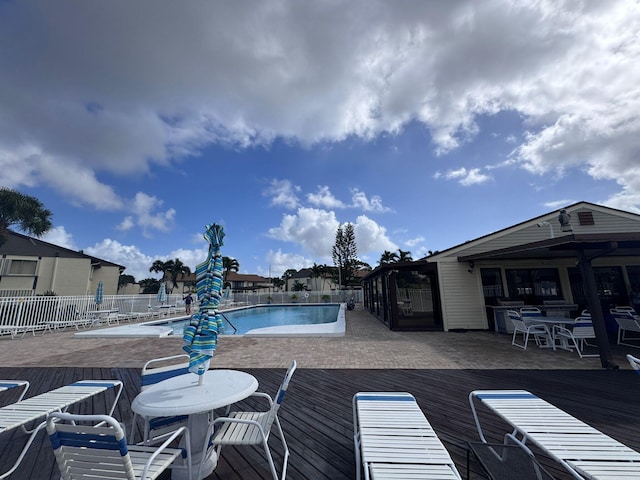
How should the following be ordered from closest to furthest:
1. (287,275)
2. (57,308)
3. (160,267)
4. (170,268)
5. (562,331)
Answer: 1. (562,331)
2. (57,308)
3. (160,267)
4. (170,268)
5. (287,275)

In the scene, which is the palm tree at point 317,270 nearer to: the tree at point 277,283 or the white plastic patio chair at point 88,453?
the tree at point 277,283

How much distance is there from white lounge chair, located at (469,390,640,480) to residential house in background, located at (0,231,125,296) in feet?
85.5

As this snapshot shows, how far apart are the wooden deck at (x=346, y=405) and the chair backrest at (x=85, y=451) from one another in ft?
3.46

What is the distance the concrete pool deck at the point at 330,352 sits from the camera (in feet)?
16.3

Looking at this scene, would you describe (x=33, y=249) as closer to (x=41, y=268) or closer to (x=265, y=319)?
(x=41, y=268)

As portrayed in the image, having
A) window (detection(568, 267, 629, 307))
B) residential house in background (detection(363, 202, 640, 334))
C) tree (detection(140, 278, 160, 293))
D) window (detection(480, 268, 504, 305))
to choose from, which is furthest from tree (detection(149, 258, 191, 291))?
window (detection(568, 267, 629, 307))

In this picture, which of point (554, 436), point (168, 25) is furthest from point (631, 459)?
point (168, 25)

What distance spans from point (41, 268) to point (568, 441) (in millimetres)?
28509

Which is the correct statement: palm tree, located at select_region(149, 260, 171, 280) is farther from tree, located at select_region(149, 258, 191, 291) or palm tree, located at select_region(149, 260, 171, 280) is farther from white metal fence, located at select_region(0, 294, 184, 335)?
white metal fence, located at select_region(0, 294, 184, 335)

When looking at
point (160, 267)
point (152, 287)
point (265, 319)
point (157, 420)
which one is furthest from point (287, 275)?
point (157, 420)

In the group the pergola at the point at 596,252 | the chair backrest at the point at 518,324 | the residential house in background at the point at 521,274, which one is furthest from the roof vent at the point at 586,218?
the chair backrest at the point at 518,324

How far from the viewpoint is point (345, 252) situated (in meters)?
32.2

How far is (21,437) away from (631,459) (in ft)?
17.8

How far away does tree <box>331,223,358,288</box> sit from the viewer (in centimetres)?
3180
